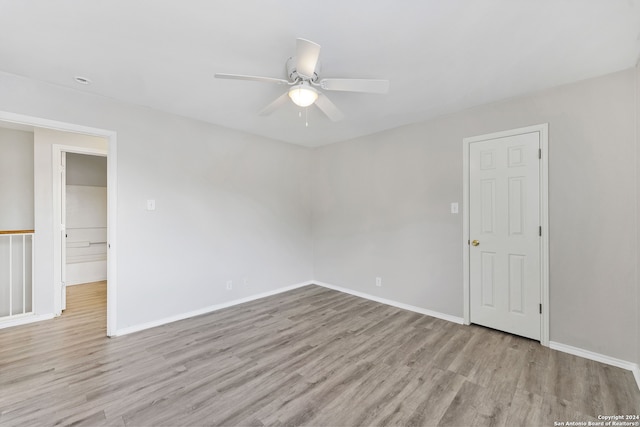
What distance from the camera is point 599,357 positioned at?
88.9 inches

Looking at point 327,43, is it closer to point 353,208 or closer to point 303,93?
point 303,93

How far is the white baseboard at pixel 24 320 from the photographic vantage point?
9.65ft

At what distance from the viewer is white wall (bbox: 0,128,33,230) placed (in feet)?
10.5

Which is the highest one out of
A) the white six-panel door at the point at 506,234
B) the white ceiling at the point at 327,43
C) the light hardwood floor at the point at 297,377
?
the white ceiling at the point at 327,43

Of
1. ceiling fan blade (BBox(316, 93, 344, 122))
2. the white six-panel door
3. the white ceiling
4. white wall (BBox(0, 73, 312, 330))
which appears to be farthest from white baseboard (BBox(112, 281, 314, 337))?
ceiling fan blade (BBox(316, 93, 344, 122))

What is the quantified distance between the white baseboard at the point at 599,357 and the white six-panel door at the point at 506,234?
0.18 metres

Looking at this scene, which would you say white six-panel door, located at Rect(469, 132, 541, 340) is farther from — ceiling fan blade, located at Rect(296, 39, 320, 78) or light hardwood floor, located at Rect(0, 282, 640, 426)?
ceiling fan blade, located at Rect(296, 39, 320, 78)

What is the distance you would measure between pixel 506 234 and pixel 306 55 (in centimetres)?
260

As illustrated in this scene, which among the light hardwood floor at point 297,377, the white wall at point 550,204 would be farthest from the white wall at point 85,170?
the white wall at point 550,204

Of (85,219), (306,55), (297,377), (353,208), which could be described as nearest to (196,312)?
(297,377)

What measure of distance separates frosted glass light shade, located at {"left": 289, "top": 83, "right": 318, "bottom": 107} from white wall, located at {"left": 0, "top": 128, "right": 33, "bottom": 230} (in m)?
3.72

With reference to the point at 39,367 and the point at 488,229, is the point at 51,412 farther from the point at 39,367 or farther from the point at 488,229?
the point at 488,229

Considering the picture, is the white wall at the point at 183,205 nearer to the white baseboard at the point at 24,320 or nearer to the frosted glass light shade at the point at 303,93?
the white baseboard at the point at 24,320

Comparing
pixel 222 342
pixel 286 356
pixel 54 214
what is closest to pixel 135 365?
pixel 222 342
